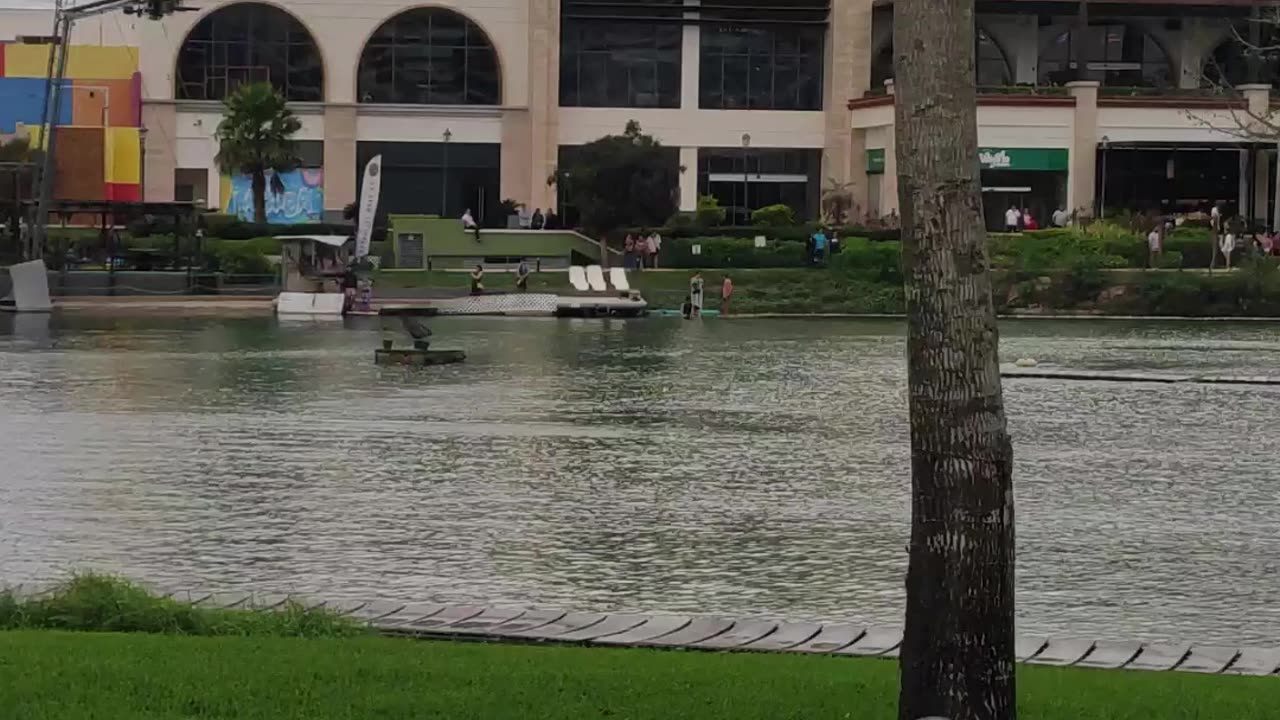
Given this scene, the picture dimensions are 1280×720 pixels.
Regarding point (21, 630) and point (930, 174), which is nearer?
point (930, 174)

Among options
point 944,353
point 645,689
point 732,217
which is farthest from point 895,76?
point 732,217

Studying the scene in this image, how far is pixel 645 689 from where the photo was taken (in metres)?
7.20

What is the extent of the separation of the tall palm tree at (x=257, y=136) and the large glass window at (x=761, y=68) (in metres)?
18.3

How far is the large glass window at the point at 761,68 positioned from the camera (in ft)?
264

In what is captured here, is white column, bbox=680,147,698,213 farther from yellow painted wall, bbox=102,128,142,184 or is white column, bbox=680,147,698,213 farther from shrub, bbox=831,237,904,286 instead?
yellow painted wall, bbox=102,128,142,184

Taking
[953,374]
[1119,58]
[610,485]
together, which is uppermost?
[1119,58]

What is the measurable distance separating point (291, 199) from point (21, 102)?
12101 millimetres

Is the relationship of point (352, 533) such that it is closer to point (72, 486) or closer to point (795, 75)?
point (72, 486)

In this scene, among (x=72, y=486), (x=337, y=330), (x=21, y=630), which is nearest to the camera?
(x=21, y=630)

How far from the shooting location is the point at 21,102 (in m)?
79.7

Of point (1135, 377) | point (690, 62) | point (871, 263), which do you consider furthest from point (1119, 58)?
point (1135, 377)

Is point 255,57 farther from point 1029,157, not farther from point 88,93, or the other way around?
point 1029,157

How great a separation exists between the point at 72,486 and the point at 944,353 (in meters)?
12.4

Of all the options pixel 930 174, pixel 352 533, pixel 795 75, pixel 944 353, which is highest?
pixel 795 75
